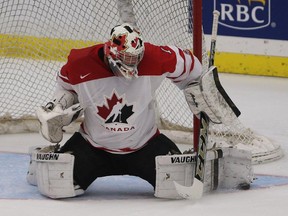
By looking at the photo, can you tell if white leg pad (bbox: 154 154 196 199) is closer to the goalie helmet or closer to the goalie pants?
the goalie pants

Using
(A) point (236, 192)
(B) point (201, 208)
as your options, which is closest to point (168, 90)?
(A) point (236, 192)

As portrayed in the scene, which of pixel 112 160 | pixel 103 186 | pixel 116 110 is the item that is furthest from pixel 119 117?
pixel 103 186

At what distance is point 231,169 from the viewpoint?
14.7 ft

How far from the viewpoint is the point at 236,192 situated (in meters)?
4.43

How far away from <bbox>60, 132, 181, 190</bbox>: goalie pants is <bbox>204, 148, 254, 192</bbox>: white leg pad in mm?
191

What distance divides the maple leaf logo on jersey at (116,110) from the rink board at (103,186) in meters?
0.35

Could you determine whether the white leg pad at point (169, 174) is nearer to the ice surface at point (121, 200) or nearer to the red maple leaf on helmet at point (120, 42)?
the ice surface at point (121, 200)

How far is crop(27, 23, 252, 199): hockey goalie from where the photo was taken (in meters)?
4.25

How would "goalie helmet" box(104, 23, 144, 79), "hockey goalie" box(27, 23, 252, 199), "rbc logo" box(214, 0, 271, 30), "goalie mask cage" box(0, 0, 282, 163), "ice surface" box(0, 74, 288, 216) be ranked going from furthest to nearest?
"rbc logo" box(214, 0, 271, 30), "goalie mask cage" box(0, 0, 282, 163), "hockey goalie" box(27, 23, 252, 199), "goalie helmet" box(104, 23, 144, 79), "ice surface" box(0, 74, 288, 216)

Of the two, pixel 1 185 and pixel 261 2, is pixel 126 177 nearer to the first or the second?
pixel 1 185

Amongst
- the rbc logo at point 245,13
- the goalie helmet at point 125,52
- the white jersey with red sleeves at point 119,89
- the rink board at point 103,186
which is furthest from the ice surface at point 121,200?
the rbc logo at point 245,13

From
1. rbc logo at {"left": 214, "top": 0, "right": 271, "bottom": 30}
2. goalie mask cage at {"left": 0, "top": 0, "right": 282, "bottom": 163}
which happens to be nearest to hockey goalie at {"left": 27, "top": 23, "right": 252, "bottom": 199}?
goalie mask cage at {"left": 0, "top": 0, "right": 282, "bottom": 163}

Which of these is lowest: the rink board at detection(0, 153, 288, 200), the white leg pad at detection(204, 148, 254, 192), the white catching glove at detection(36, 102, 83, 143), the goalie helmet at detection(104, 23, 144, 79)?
the rink board at detection(0, 153, 288, 200)

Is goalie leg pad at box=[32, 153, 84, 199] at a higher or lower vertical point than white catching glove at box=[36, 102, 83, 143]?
lower
